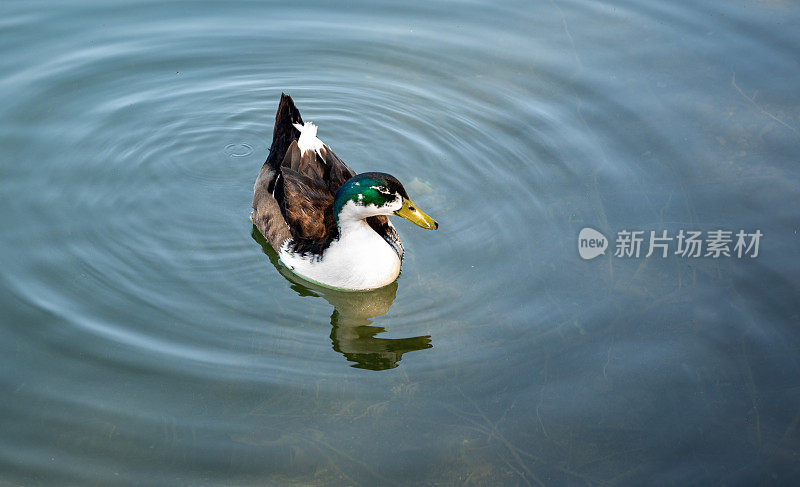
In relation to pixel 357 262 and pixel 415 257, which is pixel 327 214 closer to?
pixel 357 262

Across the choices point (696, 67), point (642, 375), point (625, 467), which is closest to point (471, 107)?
point (696, 67)

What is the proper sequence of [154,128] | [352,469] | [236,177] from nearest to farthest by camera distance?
[352,469]
[236,177]
[154,128]

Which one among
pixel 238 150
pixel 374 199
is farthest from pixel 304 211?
pixel 238 150

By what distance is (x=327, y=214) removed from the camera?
22.2 feet

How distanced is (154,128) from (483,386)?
5.06 meters

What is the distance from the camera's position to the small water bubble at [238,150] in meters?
8.28

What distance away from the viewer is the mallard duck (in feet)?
20.4

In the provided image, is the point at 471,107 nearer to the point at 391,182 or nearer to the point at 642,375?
the point at 391,182

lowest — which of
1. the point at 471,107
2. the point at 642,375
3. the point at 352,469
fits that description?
the point at 352,469

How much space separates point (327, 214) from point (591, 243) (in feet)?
8.09

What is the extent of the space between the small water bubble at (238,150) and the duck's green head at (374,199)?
2368 mm

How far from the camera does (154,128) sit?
8.56m

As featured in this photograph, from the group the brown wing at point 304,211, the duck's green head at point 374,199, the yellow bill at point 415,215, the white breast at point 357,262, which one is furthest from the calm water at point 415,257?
the duck's green head at point 374,199

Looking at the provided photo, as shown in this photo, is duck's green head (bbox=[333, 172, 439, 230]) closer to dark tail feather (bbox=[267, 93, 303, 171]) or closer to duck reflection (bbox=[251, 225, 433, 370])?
duck reflection (bbox=[251, 225, 433, 370])
